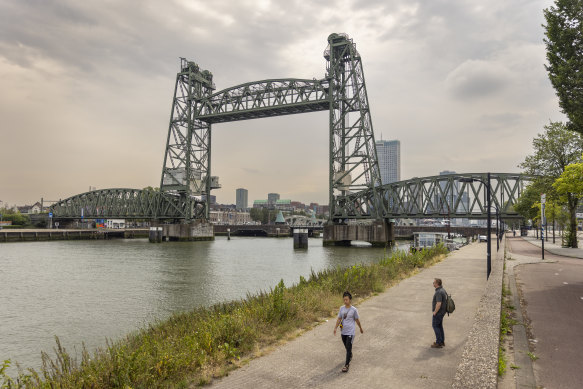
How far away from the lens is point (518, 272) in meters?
22.9

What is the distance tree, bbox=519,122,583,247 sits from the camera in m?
37.6

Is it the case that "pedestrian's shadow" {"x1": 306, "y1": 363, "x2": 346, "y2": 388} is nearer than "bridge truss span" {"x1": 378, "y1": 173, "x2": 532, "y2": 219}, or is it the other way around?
"pedestrian's shadow" {"x1": 306, "y1": 363, "x2": 346, "y2": 388}

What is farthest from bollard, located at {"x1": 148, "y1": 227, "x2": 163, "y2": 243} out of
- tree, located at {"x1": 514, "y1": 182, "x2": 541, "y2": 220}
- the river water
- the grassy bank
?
the grassy bank

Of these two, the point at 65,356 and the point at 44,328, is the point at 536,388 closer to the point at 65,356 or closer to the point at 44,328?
the point at 65,356

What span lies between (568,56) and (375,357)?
1645cm

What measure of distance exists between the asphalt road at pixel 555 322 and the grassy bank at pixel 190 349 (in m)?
5.95

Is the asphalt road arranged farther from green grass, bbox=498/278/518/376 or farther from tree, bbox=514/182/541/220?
tree, bbox=514/182/541/220

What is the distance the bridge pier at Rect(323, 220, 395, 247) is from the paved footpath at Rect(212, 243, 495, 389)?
A: 191 ft

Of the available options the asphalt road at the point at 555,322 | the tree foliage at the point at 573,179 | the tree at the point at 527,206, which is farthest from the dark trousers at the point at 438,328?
the tree at the point at 527,206

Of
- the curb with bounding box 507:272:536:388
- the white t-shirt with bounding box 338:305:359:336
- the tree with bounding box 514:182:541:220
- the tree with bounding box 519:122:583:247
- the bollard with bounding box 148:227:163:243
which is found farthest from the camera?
the bollard with bounding box 148:227:163:243

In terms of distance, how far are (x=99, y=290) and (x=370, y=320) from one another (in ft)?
70.5

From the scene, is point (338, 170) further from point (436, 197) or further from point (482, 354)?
point (482, 354)

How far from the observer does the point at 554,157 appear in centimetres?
3872

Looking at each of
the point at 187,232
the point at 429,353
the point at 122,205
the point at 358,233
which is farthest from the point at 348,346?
the point at 122,205
